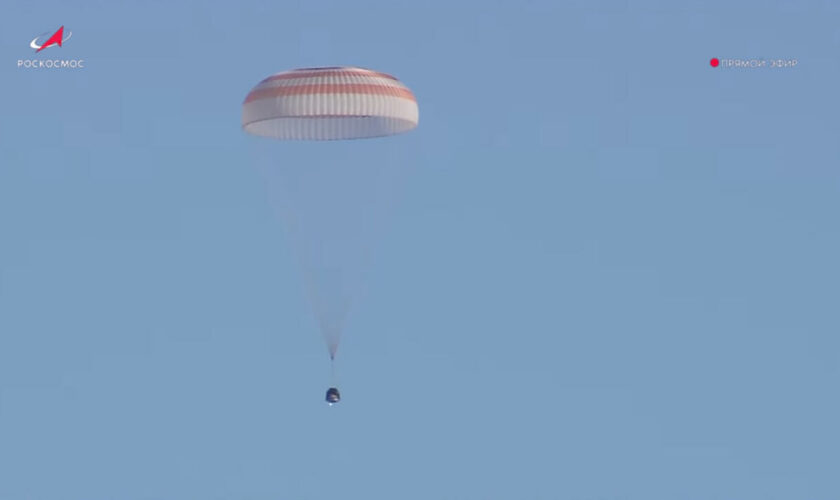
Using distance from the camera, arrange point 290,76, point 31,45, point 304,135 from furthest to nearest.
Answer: point 31,45, point 304,135, point 290,76

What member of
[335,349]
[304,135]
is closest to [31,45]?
[304,135]

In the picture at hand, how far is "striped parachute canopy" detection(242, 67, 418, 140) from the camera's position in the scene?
68625 mm

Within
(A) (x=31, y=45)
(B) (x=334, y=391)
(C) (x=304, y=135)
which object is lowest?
(B) (x=334, y=391)

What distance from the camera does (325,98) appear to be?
68.6 metres

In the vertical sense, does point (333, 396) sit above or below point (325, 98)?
below

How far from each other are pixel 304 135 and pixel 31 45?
2397 cm

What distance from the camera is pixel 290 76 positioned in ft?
230

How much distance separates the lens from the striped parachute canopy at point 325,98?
6862 cm

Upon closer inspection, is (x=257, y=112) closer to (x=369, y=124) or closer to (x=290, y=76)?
(x=290, y=76)

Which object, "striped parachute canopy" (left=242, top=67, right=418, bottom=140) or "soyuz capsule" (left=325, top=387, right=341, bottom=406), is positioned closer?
"striped parachute canopy" (left=242, top=67, right=418, bottom=140)

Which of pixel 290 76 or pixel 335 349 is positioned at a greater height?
pixel 290 76

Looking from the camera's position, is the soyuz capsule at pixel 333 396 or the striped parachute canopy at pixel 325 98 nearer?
the striped parachute canopy at pixel 325 98

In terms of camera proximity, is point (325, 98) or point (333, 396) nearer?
point (325, 98)


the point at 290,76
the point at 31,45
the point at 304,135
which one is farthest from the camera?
the point at 31,45
